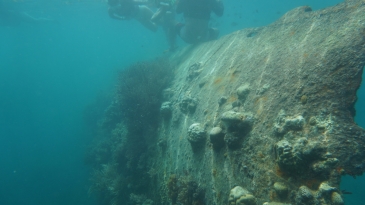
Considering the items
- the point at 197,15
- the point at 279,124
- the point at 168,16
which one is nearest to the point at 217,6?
the point at 197,15

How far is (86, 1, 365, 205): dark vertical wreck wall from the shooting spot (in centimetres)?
231

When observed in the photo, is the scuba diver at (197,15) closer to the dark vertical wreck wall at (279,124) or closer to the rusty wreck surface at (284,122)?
the dark vertical wreck wall at (279,124)

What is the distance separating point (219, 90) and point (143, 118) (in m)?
3.84

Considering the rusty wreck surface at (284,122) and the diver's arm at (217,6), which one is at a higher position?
the diver's arm at (217,6)

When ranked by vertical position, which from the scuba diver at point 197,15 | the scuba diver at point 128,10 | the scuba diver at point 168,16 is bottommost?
the scuba diver at point 197,15

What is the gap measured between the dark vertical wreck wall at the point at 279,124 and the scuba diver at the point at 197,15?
6.38 meters

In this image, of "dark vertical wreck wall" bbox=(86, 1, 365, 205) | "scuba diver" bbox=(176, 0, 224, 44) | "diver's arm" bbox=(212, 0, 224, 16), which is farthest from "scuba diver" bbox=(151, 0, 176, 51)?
"dark vertical wreck wall" bbox=(86, 1, 365, 205)

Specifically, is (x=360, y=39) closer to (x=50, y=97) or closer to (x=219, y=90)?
(x=219, y=90)

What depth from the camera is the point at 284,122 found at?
2.90m

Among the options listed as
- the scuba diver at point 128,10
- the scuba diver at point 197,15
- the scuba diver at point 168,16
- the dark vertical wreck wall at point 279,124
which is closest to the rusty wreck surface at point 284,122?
the dark vertical wreck wall at point 279,124

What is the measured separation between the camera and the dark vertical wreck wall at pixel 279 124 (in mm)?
2311

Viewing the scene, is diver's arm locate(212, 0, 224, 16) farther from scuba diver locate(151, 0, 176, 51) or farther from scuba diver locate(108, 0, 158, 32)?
scuba diver locate(108, 0, 158, 32)

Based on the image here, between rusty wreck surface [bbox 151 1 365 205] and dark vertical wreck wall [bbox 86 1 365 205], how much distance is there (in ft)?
0.04

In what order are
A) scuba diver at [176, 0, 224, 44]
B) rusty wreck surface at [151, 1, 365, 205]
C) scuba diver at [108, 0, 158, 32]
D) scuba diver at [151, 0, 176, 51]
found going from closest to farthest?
1. rusty wreck surface at [151, 1, 365, 205]
2. scuba diver at [176, 0, 224, 44]
3. scuba diver at [151, 0, 176, 51]
4. scuba diver at [108, 0, 158, 32]
